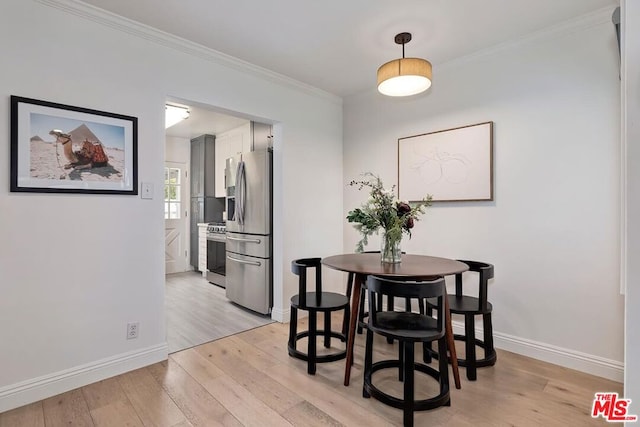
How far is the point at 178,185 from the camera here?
→ 6.08 metres

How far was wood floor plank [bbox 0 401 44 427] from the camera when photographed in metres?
1.75

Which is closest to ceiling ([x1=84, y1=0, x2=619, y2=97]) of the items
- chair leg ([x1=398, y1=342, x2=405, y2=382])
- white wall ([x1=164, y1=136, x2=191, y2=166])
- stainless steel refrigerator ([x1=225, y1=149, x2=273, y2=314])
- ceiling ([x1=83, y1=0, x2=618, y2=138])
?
ceiling ([x1=83, y1=0, x2=618, y2=138])

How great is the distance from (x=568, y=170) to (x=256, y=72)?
2.77 m

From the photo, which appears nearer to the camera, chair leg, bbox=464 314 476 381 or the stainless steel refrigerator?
chair leg, bbox=464 314 476 381

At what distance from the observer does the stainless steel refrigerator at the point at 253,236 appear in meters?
3.50

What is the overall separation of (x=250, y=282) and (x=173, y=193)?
328cm

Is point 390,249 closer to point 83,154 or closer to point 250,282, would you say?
point 250,282

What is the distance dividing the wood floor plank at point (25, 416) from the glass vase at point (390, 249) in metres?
2.25

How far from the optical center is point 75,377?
6.90 ft

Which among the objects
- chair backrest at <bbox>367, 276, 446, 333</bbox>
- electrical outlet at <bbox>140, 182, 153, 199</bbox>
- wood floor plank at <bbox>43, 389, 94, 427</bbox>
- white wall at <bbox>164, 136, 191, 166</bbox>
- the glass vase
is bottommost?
wood floor plank at <bbox>43, 389, 94, 427</bbox>

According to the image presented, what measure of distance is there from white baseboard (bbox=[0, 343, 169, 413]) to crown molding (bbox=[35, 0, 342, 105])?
2.33 m

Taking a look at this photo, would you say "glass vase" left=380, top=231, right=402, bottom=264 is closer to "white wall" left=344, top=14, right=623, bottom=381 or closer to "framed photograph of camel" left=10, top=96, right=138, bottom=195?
"white wall" left=344, top=14, right=623, bottom=381

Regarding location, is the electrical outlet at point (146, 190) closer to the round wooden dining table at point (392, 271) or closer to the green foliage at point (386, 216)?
the round wooden dining table at point (392, 271)

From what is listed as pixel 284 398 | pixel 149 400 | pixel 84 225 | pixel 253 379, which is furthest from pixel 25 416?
pixel 284 398
